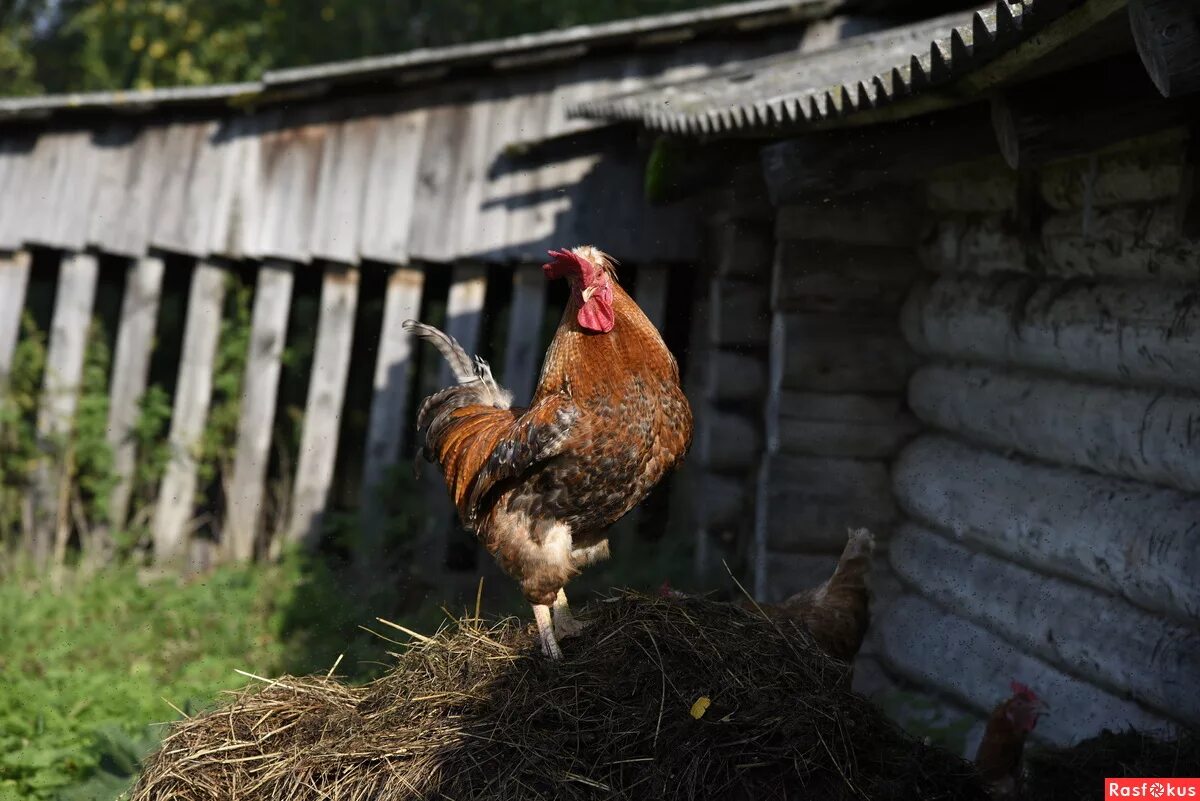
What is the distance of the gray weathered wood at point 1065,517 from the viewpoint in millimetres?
4676

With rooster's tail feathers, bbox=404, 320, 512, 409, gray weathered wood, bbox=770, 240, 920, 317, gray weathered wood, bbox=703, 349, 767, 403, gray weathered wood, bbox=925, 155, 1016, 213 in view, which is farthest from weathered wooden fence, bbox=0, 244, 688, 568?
rooster's tail feathers, bbox=404, 320, 512, 409

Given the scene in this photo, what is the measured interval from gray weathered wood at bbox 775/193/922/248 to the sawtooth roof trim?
2.45 meters

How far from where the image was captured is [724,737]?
389cm

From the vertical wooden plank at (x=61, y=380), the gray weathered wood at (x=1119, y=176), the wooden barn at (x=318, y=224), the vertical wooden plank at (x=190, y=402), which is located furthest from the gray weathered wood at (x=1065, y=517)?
the vertical wooden plank at (x=61, y=380)

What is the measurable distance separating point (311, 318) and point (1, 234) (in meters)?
7.05

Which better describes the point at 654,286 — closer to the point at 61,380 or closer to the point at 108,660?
the point at 108,660

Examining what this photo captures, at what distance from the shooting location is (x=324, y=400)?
384 inches

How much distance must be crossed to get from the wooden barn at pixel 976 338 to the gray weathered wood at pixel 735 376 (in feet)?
0.05

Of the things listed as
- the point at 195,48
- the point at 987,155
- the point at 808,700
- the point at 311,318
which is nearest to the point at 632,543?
the point at 987,155

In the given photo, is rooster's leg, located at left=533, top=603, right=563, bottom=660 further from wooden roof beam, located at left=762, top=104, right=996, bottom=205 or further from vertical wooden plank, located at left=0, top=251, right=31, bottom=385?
vertical wooden plank, located at left=0, top=251, right=31, bottom=385

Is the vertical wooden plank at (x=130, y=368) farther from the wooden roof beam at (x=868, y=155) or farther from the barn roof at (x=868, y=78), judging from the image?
the wooden roof beam at (x=868, y=155)

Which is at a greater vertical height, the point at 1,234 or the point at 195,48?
the point at 195,48

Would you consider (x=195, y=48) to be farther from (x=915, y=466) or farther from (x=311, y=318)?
(x=915, y=466)

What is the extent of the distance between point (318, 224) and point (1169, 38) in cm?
722
